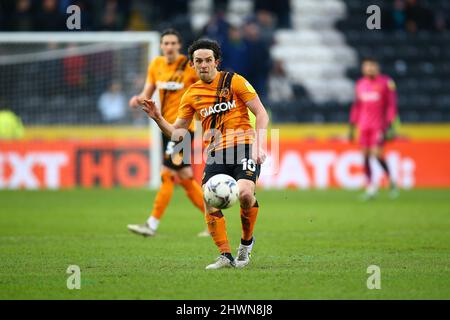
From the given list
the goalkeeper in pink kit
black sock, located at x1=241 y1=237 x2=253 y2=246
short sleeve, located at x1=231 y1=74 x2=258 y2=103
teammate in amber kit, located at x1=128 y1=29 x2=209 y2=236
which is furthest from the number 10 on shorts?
the goalkeeper in pink kit

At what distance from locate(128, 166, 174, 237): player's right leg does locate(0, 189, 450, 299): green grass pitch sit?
124 millimetres

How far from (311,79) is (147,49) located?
4.97 metres

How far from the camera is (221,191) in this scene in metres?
7.98

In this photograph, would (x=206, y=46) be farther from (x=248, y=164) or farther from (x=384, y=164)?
(x=384, y=164)

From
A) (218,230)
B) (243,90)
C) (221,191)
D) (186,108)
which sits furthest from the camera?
(186,108)

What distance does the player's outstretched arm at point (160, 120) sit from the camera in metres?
8.20

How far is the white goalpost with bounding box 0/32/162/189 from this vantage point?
20.7 metres

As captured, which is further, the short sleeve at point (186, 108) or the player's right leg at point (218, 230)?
the short sleeve at point (186, 108)

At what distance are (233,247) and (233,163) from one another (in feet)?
5.87

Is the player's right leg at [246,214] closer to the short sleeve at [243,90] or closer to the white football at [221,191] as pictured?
the white football at [221,191]

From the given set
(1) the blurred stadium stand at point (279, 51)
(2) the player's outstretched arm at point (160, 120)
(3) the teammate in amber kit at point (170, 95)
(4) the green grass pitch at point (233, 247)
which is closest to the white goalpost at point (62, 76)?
(1) the blurred stadium stand at point (279, 51)

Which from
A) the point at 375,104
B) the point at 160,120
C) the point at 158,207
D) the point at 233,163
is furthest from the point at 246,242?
the point at 375,104

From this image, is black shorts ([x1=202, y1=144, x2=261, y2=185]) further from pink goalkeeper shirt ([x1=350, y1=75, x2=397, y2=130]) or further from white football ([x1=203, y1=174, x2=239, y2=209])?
pink goalkeeper shirt ([x1=350, y1=75, x2=397, y2=130])

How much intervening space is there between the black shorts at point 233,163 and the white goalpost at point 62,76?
1201 centimetres
